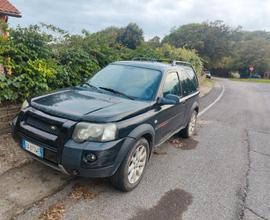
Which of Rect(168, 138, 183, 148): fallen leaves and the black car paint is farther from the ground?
the black car paint

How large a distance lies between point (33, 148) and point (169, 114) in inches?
92.4

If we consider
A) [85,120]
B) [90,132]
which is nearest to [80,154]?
[90,132]

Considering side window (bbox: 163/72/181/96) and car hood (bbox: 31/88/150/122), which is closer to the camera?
car hood (bbox: 31/88/150/122)

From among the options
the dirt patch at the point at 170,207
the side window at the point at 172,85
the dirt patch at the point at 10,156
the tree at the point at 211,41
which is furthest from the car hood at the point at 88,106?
the tree at the point at 211,41

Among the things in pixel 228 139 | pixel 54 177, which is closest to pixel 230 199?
pixel 54 177

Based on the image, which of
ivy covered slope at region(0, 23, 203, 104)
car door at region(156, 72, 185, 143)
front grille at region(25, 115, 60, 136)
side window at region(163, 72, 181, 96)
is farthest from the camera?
ivy covered slope at region(0, 23, 203, 104)

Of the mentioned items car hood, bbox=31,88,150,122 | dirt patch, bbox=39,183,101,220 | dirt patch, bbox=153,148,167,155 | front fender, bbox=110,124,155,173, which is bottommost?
dirt patch, bbox=39,183,101,220

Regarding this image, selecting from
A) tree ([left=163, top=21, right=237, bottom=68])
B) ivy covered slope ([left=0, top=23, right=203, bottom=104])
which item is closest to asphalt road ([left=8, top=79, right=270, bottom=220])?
ivy covered slope ([left=0, top=23, right=203, bottom=104])

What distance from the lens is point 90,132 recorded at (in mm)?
3168

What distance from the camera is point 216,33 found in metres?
48.4

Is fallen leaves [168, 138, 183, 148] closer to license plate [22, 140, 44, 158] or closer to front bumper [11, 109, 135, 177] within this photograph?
front bumper [11, 109, 135, 177]

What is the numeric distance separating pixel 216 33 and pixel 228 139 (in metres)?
46.1

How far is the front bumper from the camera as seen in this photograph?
122 inches

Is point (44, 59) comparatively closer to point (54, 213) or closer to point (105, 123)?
point (105, 123)
